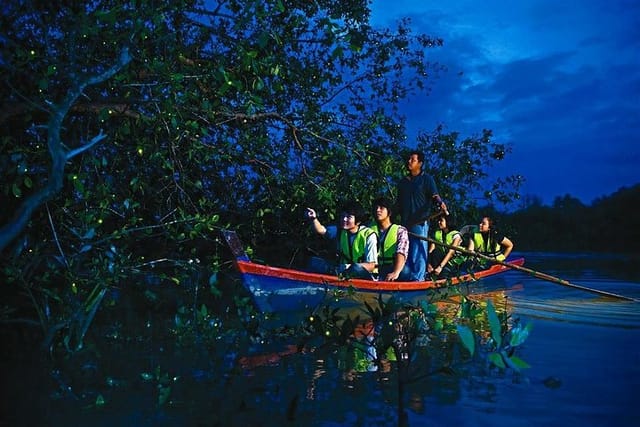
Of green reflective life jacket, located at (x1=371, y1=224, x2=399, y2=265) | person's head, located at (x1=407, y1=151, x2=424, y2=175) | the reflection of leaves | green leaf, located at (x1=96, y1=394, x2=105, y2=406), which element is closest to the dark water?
green leaf, located at (x1=96, y1=394, x2=105, y2=406)

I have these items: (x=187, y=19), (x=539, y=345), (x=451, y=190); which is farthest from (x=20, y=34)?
(x=451, y=190)

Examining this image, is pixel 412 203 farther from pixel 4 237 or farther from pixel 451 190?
pixel 4 237

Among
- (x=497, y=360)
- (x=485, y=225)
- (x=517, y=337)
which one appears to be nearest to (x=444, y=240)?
(x=485, y=225)

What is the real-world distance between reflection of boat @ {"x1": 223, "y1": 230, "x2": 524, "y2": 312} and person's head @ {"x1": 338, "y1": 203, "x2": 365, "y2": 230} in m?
1.15

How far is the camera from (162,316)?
8742 mm

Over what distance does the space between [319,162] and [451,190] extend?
133 inches

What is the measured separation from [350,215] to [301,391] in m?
4.91

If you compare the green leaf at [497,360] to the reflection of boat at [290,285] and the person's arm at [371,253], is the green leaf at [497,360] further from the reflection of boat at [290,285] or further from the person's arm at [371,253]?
the person's arm at [371,253]

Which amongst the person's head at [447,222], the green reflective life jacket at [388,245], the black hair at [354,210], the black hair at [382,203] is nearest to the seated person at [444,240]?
the person's head at [447,222]

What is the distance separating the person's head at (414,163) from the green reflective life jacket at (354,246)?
1.22 m

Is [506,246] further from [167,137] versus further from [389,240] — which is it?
[167,137]

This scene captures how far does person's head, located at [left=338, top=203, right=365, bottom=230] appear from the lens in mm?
9148

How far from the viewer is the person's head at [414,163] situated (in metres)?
9.63

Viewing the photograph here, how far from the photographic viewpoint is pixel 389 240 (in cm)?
919
